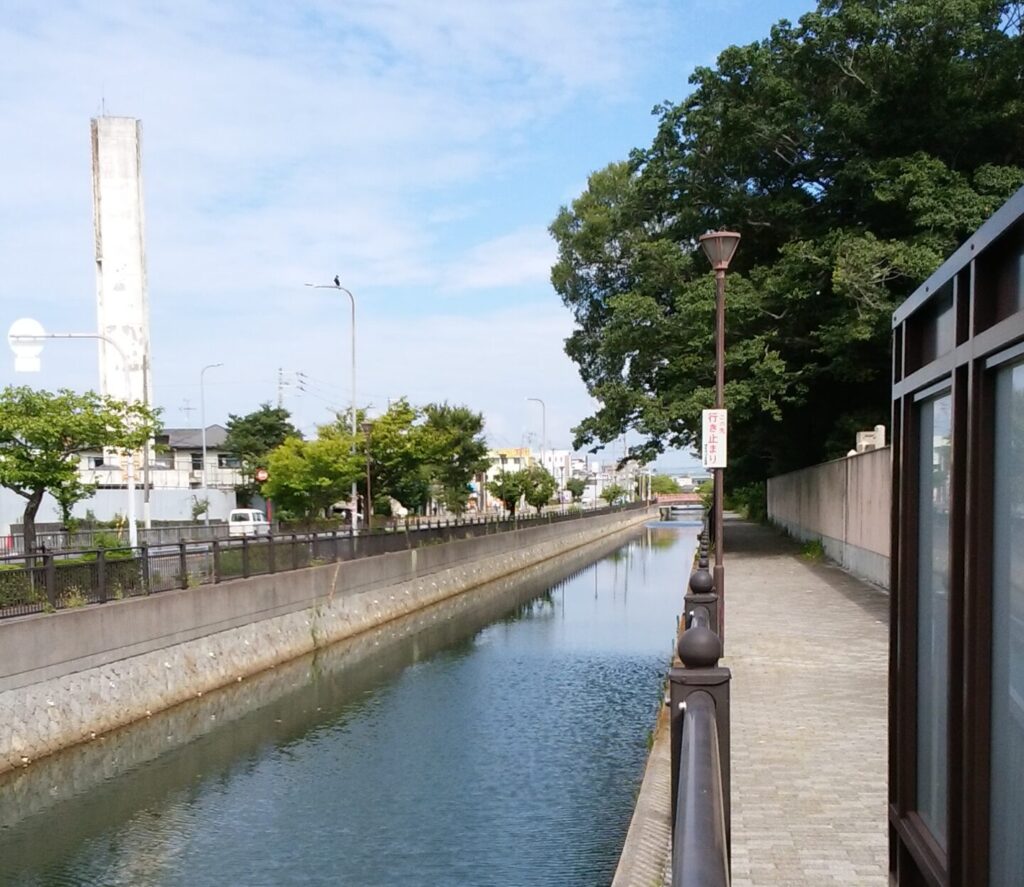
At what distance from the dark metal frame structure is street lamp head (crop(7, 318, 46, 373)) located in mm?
18305

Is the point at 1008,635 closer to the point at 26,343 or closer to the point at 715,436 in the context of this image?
the point at 715,436

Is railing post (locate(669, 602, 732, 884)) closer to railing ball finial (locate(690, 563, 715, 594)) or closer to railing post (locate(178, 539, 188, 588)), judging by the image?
railing ball finial (locate(690, 563, 715, 594))

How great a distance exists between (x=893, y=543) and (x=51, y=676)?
40.4 feet

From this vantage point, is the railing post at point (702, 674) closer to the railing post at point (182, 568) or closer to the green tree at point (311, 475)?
the railing post at point (182, 568)

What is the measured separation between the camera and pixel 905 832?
331cm

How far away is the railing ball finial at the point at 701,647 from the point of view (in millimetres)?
3568

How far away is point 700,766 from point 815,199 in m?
29.9

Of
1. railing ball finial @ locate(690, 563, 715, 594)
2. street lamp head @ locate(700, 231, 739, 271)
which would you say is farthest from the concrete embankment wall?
street lamp head @ locate(700, 231, 739, 271)

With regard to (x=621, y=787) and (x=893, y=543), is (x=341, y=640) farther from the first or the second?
(x=893, y=543)


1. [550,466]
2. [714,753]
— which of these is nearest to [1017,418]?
[714,753]

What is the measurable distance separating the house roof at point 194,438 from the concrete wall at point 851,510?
50.2 metres

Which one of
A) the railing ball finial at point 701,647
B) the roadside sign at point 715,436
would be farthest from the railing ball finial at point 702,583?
the roadside sign at point 715,436

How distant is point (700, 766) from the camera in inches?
96.6

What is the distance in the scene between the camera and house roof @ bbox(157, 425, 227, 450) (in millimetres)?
75438
